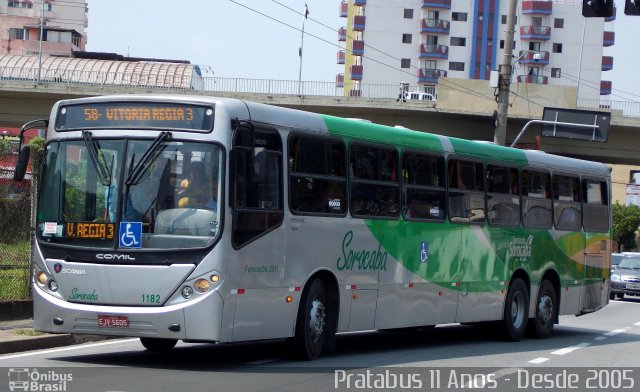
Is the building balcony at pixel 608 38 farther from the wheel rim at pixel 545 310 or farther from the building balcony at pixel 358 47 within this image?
the wheel rim at pixel 545 310

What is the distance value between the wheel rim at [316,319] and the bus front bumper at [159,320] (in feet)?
6.58

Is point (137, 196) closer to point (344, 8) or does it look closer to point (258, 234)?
point (258, 234)

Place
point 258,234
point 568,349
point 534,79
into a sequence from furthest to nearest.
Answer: point 534,79 → point 568,349 → point 258,234

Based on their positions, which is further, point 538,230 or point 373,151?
point 538,230

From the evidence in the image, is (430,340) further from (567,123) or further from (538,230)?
(567,123)

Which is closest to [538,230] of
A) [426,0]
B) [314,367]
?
[314,367]

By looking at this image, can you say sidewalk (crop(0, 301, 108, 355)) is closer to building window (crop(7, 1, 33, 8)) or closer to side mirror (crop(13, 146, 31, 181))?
side mirror (crop(13, 146, 31, 181))

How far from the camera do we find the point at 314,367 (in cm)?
1284

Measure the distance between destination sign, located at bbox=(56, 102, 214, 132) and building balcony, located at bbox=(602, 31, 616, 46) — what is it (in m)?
104

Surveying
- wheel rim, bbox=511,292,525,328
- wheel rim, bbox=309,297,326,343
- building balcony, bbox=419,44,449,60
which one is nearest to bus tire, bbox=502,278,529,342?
wheel rim, bbox=511,292,525,328

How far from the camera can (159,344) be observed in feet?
46.0

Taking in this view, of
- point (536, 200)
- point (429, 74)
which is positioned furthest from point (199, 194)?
point (429, 74)

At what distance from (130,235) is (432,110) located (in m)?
38.2

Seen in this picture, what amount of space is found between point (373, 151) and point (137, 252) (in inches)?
168
